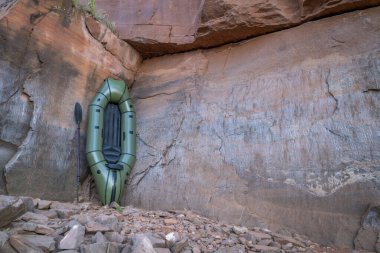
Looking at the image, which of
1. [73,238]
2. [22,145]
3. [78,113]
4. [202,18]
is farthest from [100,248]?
[202,18]

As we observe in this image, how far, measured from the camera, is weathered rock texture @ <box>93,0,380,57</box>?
396 cm

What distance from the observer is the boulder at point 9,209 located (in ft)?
7.42

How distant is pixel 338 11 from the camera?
12.5 ft

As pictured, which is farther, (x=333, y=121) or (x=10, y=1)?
(x=10, y=1)

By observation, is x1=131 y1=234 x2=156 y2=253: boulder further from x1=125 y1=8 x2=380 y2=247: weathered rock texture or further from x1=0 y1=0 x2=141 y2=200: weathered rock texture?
x1=0 y1=0 x2=141 y2=200: weathered rock texture

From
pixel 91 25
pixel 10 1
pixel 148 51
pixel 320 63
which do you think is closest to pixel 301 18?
pixel 320 63

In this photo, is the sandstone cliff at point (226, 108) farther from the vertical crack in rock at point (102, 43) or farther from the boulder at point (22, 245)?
the boulder at point (22, 245)

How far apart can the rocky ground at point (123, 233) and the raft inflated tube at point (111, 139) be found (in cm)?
59

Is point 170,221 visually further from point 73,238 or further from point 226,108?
point 226,108

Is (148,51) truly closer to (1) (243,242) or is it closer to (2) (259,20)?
(2) (259,20)

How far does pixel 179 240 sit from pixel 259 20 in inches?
111

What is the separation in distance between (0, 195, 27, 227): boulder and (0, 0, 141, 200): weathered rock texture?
1.08 m

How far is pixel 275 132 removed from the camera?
362 centimetres

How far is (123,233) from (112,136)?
1.96m
